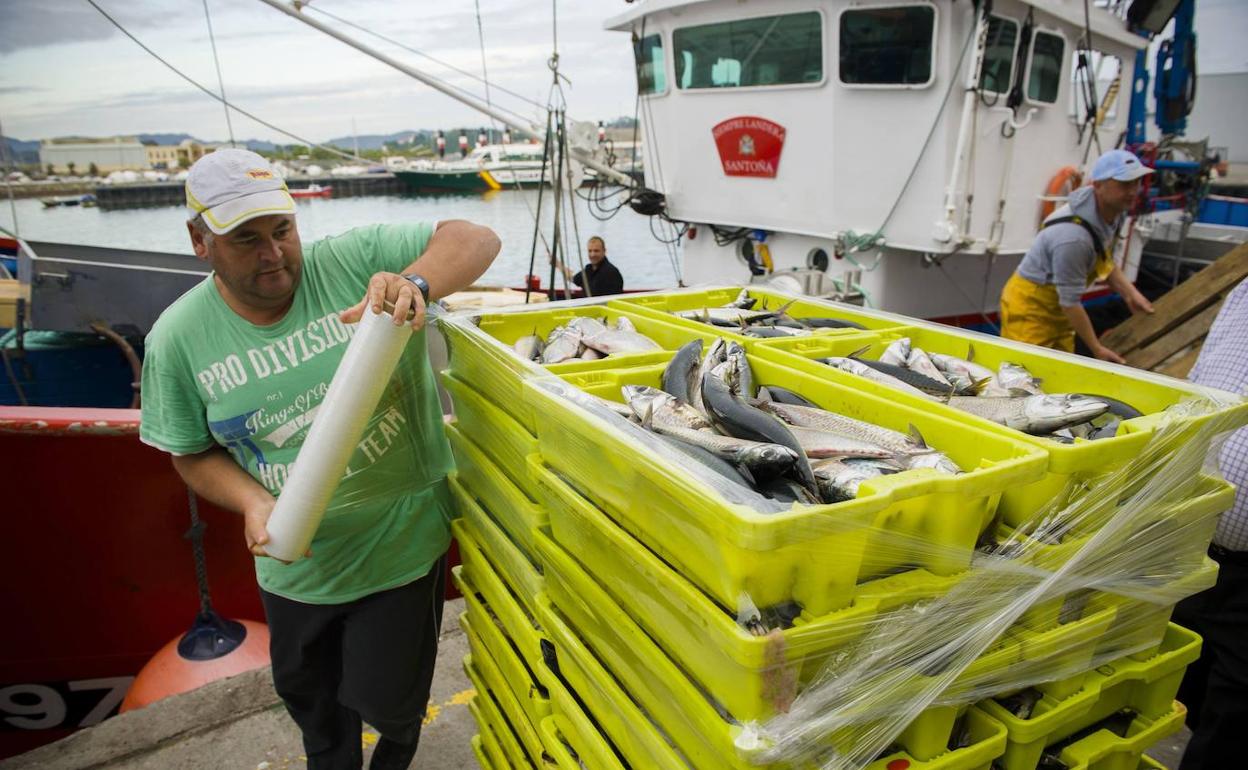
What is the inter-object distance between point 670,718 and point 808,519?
0.48 meters

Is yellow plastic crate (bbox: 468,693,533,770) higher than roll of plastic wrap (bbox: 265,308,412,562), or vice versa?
roll of plastic wrap (bbox: 265,308,412,562)

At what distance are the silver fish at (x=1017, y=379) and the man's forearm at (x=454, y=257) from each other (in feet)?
4.50

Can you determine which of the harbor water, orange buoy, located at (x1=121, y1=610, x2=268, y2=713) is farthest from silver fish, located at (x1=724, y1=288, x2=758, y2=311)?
the harbor water

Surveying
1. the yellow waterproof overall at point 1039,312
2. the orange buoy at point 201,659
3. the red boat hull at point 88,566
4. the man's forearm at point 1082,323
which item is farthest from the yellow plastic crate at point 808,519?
the yellow waterproof overall at point 1039,312

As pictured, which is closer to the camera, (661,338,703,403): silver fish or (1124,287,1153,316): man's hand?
(661,338,703,403): silver fish

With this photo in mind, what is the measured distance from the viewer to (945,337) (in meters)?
1.99

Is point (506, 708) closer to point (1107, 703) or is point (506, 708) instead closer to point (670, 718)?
point (670, 718)

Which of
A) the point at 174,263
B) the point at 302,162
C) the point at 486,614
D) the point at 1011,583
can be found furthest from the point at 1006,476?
the point at 302,162

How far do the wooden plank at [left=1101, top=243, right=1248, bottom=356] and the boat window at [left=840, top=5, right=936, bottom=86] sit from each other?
8.35 ft

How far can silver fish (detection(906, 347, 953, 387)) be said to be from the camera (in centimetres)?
170

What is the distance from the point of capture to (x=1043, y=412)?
1.32 m

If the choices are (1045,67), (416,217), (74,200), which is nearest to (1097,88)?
(1045,67)

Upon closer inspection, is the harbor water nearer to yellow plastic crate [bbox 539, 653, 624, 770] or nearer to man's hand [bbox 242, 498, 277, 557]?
man's hand [bbox 242, 498, 277, 557]

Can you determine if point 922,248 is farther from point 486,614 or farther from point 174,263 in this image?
point 174,263
